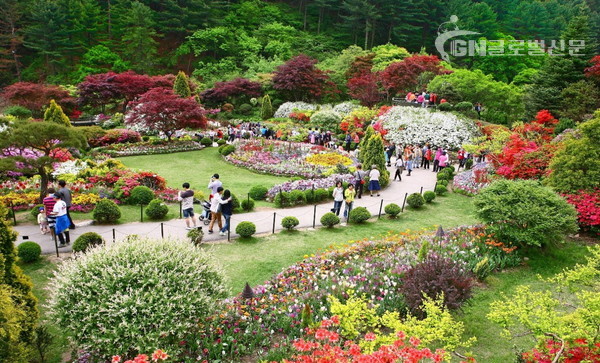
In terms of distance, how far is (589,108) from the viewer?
22.4 meters

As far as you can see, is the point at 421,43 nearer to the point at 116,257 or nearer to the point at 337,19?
the point at 337,19

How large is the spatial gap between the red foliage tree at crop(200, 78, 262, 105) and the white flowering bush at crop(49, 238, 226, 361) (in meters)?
32.6

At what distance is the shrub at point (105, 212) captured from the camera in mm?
11758

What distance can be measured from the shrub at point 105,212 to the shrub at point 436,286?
8.90 meters

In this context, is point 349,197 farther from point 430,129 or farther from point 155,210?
point 430,129

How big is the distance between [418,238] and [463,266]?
76.4 inches

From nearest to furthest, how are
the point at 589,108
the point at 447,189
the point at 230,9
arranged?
the point at 447,189 → the point at 589,108 → the point at 230,9

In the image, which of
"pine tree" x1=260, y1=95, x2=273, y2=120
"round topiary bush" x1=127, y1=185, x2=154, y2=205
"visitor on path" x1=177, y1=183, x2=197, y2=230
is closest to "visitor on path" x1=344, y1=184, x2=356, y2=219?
"visitor on path" x1=177, y1=183, x2=197, y2=230

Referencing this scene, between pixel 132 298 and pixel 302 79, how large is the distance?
33.1m

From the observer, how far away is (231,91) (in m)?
37.3

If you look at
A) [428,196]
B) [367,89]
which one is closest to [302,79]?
[367,89]

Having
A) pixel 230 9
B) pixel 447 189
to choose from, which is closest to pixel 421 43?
pixel 230 9

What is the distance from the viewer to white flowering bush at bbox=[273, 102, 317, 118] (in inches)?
1415

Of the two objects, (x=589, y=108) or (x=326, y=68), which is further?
(x=326, y=68)
